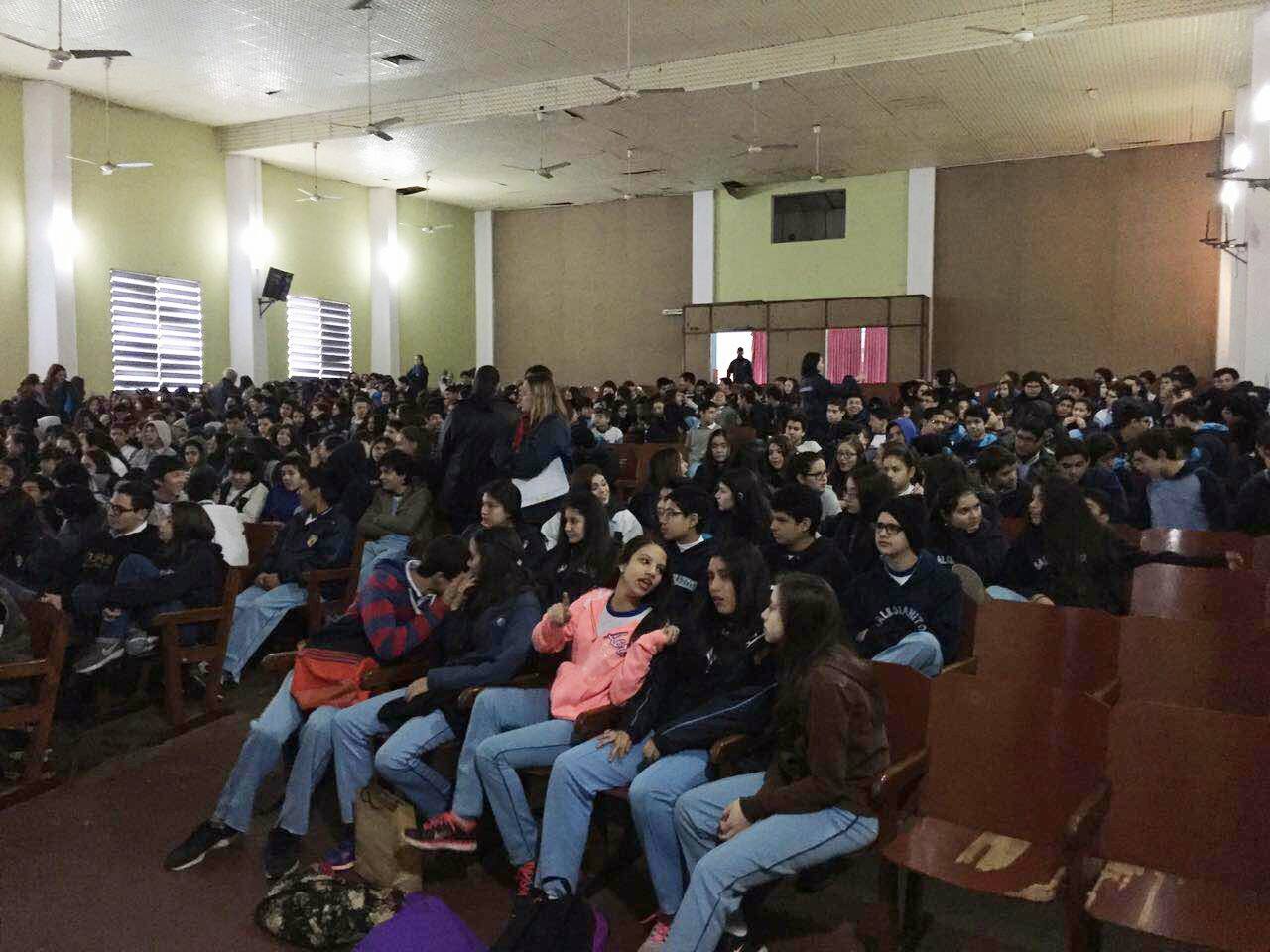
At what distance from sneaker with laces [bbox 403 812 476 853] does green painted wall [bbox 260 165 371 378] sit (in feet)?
47.3

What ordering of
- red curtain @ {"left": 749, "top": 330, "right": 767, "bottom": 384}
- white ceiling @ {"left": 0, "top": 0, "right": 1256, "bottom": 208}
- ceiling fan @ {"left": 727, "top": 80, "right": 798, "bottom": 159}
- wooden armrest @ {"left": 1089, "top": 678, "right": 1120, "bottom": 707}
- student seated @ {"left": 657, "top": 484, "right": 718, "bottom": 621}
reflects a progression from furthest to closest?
1. red curtain @ {"left": 749, "top": 330, "right": 767, "bottom": 384}
2. ceiling fan @ {"left": 727, "top": 80, "right": 798, "bottom": 159}
3. white ceiling @ {"left": 0, "top": 0, "right": 1256, "bottom": 208}
4. student seated @ {"left": 657, "top": 484, "right": 718, "bottom": 621}
5. wooden armrest @ {"left": 1089, "top": 678, "right": 1120, "bottom": 707}

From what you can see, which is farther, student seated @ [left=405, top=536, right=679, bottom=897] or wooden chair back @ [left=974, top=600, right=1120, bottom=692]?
wooden chair back @ [left=974, top=600, right=1120, bottom=692]

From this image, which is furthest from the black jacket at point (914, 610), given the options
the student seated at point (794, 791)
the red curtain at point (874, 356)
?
the red curtain at point (874, 356)

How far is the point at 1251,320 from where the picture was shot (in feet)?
32.4

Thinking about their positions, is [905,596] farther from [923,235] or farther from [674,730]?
[923,235]

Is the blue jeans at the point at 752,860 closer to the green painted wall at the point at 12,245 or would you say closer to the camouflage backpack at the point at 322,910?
the camouflage backpack at the point at 322,910

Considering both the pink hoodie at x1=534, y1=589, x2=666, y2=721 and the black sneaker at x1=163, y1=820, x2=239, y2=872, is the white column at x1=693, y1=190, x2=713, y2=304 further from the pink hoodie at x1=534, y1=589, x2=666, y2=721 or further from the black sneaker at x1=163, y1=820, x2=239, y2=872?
the black sneaker at x1=163, y1=820, x2=239, y2=872

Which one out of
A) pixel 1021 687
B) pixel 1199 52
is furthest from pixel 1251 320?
pixel 1021 687

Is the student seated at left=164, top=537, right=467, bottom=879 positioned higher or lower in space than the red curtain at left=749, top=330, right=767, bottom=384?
lower

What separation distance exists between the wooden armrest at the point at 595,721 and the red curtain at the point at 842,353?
14.5 metres

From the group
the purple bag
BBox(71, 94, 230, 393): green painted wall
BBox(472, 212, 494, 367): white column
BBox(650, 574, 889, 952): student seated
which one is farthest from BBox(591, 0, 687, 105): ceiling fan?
BBox(472, 212, 494, 367): white column

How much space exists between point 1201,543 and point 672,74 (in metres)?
9.35

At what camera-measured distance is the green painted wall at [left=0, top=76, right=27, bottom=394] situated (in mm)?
12648

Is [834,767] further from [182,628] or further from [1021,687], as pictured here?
[182,628]
